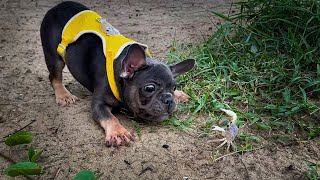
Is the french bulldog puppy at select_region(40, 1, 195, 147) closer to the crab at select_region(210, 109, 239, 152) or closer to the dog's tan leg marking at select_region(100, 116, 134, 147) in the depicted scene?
the dog's tan leg marking at select_region(100, 116, 134, 147)

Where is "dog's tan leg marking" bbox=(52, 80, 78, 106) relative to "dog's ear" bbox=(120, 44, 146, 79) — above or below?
below

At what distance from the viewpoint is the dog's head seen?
351cm

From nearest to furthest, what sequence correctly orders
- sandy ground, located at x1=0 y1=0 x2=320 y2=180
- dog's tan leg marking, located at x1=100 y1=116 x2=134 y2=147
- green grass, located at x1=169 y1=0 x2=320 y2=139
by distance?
sandy ground, located at x1=0 y1=0 x2=320 y2=180 → dog's tan leg marking, located at x1=100 y1=116 x2=134 y2=147 → green grass, located at x1=169 y1=0 x2=320 y2=139

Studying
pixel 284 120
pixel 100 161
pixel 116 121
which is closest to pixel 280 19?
pixel 284 120

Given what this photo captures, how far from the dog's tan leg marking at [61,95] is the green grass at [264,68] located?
3.64 ft

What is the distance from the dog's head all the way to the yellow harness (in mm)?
229

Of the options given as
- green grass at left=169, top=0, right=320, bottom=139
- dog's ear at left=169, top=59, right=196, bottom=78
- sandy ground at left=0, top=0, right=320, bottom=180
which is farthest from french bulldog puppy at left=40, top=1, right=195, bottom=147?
green grass at left=169, top=0, right=320, bottom=139

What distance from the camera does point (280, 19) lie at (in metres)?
4.63

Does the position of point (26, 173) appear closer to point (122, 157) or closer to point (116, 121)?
A: point (122, 157)

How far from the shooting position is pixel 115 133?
336cm

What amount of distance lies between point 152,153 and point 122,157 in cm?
23

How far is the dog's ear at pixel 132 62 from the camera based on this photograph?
3.53m

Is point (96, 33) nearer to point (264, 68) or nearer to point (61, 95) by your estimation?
point (61, 95)

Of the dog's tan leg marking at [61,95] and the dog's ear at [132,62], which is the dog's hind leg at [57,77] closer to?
the dog's tan leg marking at [61,95]
